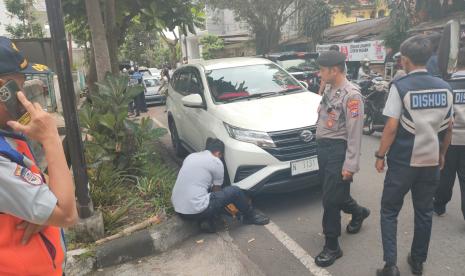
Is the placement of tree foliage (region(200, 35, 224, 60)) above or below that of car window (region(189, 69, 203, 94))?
above

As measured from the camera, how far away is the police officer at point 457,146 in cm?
353

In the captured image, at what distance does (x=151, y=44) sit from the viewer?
36.3 metres

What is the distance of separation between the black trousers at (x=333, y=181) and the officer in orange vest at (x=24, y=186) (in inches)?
84.7

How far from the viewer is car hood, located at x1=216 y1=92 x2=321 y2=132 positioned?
14.1 ft

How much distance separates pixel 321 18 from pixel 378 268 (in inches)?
831

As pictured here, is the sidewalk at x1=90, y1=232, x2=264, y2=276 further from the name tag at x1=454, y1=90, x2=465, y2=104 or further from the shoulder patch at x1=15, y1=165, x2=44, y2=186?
the name tag at x1=454, y1=90, x2=465, y2=104

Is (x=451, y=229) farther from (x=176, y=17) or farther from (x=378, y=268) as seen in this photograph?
(x=176, y=17)

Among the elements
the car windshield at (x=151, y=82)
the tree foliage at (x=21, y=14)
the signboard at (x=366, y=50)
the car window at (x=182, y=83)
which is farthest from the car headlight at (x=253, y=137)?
the tree foliage at (x=21, y=14)

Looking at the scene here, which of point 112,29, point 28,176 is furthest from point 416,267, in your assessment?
point 112,29

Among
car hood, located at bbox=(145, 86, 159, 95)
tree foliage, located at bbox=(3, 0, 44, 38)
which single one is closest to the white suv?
car hood, located at bbox=(145, 86, 159, 95)

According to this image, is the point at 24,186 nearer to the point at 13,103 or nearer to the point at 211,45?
the point at 13,103

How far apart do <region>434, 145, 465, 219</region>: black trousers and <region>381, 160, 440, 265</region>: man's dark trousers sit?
3.16 ft

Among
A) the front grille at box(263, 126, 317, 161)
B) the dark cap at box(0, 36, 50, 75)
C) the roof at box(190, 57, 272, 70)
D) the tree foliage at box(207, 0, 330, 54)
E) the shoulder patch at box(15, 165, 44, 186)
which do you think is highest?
the tree foliage at box(207, 0, 330, 54)

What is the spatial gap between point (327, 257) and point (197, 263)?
113cm
